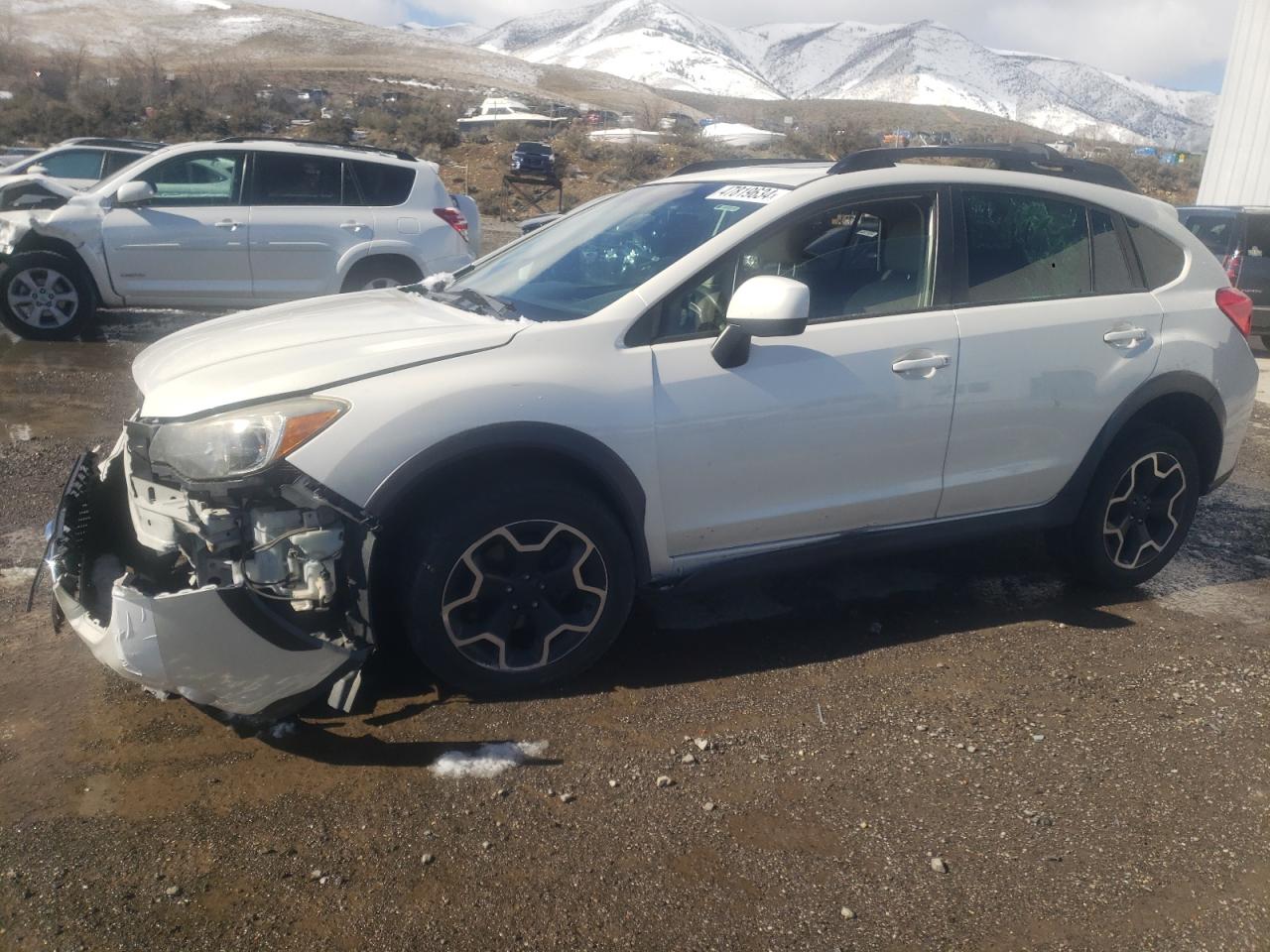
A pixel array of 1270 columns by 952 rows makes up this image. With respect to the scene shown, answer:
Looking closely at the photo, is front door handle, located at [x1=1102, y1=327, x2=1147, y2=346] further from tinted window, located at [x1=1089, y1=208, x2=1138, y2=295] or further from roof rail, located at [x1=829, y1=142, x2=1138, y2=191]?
roof rail, located at [x1=829, y1=142, x2=1138, y2=191]

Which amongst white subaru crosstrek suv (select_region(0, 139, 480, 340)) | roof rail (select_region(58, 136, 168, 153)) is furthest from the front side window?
roof rail (select_region(58, 136, 168, 153))

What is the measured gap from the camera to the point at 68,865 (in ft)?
8.65

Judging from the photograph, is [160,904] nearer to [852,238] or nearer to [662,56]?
[852,238]

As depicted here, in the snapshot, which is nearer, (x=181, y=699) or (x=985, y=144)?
(x=181, y=699)

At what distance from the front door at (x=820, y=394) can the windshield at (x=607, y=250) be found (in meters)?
0.26

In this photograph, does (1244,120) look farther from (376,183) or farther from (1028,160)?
(1028,160)

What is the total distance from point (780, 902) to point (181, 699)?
2.04 meters

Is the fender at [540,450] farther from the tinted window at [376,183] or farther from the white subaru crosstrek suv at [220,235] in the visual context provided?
the tinted window at [376,183]

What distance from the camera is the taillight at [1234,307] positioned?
15.1ft

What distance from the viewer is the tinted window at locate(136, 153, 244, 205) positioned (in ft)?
30.8

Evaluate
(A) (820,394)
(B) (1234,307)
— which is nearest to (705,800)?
(A) (820,394)

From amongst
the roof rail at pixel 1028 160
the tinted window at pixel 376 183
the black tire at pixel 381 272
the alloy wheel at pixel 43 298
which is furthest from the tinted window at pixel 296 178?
the roof rail at pixel 1028 160

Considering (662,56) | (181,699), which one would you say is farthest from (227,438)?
(662,56)

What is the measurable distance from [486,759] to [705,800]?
26.3 inches
